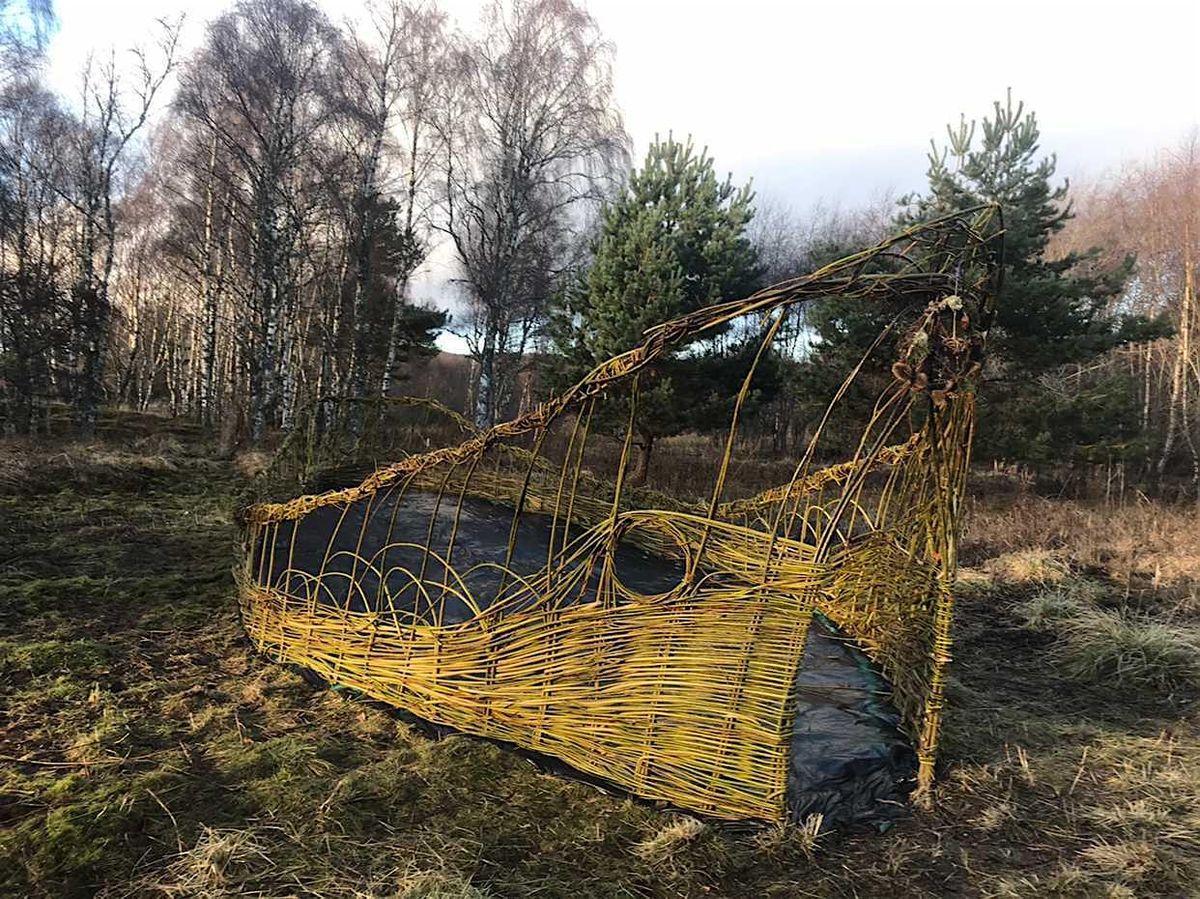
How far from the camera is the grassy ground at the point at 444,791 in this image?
5.42 ft

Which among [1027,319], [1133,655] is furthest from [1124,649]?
[1027,319]

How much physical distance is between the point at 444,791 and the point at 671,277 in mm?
7607

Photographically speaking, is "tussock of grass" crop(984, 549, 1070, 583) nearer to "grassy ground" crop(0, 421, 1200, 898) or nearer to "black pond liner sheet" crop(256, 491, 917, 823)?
"grassy ground" crop(0, 421, 1200, 898)

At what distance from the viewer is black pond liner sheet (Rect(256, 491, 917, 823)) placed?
6.71ft

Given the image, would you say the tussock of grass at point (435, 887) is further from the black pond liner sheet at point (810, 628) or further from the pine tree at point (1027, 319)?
the pine tree at point (1027, 319)

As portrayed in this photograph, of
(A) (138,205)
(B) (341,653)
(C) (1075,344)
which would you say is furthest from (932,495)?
(A) (138,205)

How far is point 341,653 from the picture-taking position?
270cm

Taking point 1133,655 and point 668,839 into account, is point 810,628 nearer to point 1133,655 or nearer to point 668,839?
point 668,839

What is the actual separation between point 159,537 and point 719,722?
17.7 feet

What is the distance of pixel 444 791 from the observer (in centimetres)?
204

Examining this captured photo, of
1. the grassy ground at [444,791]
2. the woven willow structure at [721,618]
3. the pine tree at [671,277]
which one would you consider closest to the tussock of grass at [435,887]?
the grassy ground at [444,791]

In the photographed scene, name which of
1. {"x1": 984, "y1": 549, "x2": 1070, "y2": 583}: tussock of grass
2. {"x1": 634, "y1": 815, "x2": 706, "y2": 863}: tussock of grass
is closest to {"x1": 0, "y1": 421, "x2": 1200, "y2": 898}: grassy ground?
{"x1": 634, "y1": 815, "x2": 706, "y2": 863}: tussock of grass

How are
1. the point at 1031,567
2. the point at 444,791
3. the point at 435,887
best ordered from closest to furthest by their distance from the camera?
the point at 435,887 → the point at 444,791 → the point at 1031,567

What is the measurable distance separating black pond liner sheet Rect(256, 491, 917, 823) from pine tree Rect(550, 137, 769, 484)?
431 centimetres
